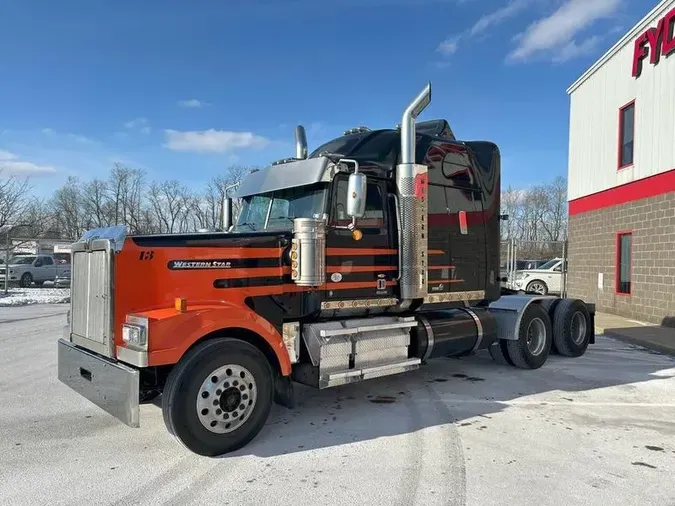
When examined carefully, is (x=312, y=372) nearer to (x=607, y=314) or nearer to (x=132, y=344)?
(x=132, y=344)

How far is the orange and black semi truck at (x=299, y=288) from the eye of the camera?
4469mm

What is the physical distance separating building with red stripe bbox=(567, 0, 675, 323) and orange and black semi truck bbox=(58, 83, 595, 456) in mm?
7195

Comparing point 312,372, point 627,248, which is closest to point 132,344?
point 312,372

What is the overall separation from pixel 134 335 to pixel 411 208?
335 centimetres

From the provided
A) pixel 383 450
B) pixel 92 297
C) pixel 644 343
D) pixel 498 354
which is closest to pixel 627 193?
pixel 644 343

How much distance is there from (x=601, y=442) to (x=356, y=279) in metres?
2.84

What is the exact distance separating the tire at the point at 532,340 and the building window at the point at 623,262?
7.18 meters

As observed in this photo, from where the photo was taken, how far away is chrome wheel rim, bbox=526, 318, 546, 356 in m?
8.35

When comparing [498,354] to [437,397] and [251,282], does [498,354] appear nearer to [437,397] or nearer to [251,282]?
[437,397]

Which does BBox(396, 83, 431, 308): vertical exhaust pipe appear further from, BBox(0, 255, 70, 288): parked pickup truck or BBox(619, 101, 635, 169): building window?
BBox(0, 255, 70, 288): parked pickup truck

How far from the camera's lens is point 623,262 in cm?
1481

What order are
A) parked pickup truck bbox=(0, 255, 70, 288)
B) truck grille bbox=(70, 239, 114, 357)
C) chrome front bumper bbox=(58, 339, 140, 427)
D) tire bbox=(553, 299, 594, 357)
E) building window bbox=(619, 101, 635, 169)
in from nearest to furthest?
1. chrome front bumper bbox=(58, 339, 140, 427)
2. truck grille bbox=(70, 239, 114, 357)
3. tire bbox=(553, 299, 594, 357)
4. building window bbox=(619, 101, 635, 169)
5. parked pickup truck bbox=(0, 255, 70, 288)

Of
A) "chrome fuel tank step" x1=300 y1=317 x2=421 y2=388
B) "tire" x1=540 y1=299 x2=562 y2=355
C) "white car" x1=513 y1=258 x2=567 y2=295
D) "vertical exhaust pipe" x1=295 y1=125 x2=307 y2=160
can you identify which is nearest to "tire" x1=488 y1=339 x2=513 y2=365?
"tire" x1=540 y1=299 x2=562 y2=355

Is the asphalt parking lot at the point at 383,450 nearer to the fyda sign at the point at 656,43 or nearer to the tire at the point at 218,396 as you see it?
the tire at the point at 218,396
